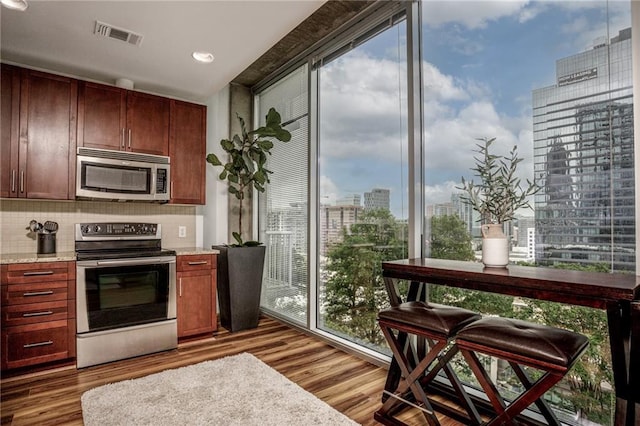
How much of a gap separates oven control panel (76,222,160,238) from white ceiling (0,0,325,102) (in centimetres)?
143

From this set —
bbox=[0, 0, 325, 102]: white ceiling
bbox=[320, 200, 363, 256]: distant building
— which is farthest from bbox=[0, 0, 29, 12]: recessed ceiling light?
bbox=[320, 200, 363, 256]: distant building

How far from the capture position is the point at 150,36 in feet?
9.00

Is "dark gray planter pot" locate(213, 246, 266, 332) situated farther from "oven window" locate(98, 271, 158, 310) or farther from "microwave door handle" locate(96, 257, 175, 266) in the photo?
"oven window" locate(98, 271, 158, 310)

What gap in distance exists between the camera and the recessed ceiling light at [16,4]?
229 cm

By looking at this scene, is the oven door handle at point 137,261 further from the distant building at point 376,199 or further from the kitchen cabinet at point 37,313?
the distant building at point 376,199

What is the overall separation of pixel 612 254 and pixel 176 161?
3.54 metres

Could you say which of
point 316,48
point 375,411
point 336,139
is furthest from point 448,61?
point 375,411

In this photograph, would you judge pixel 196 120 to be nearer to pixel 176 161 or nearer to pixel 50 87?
pixel 176 161

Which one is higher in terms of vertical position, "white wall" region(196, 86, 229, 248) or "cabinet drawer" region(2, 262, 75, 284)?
"white wall" region(196, 86, 229, 248)

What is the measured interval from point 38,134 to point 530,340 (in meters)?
3.70

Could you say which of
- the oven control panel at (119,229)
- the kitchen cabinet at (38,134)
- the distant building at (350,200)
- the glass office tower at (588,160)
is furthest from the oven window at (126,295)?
the glass office tower at (588,160)

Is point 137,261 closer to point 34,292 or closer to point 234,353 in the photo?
point 34,292

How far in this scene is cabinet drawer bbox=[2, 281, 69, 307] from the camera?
2623 millimetres

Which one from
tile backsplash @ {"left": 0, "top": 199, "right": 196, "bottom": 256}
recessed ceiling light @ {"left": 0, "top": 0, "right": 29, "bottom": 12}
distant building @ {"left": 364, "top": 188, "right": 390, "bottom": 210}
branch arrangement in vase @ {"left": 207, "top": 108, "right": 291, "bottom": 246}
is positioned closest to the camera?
recessed ceiling light @ {"left": 0, "top": 0, "right": 29, "bottom": 12}
